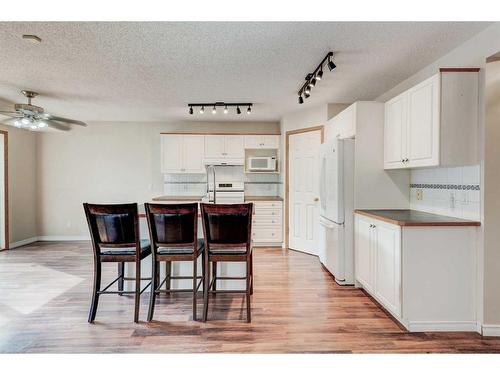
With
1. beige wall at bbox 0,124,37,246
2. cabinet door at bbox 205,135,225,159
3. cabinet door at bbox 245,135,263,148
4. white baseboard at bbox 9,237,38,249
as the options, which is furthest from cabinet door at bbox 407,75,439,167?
white baseboard at bbox 9,237,38,249

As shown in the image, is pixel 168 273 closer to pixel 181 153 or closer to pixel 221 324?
pixel 221 324

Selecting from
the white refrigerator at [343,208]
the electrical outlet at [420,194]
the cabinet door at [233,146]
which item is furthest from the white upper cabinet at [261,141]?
the electrical outlet at [420,194]

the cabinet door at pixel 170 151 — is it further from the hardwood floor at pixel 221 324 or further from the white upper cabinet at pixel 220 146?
the hardwood floor at pixel 221 324

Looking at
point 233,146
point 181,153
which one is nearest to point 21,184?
point 181,153

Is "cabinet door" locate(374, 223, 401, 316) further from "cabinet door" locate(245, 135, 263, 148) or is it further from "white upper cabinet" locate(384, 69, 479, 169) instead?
"cabinet door" locate(245, 135, 263, 148)

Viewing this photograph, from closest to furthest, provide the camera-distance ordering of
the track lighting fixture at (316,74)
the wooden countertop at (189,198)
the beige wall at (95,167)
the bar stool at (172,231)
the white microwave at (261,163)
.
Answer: the bar stool at (172,231) → the track lighting fixture at (316,74) → the wooden countertop at (189,198) → the white microwave at (261,163) → the beige wall at (95,167)

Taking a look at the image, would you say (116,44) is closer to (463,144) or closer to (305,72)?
(305,72)

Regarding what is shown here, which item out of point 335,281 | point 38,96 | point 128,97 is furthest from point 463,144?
point 38,96

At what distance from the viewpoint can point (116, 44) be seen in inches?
102

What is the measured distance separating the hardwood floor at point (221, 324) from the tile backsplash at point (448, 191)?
1016mm

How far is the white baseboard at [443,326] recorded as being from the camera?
2377 mm

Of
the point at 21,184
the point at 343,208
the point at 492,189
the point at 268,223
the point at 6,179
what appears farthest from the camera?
the point at 21,184

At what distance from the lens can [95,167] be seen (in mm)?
6020

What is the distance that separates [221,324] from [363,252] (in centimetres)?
166
